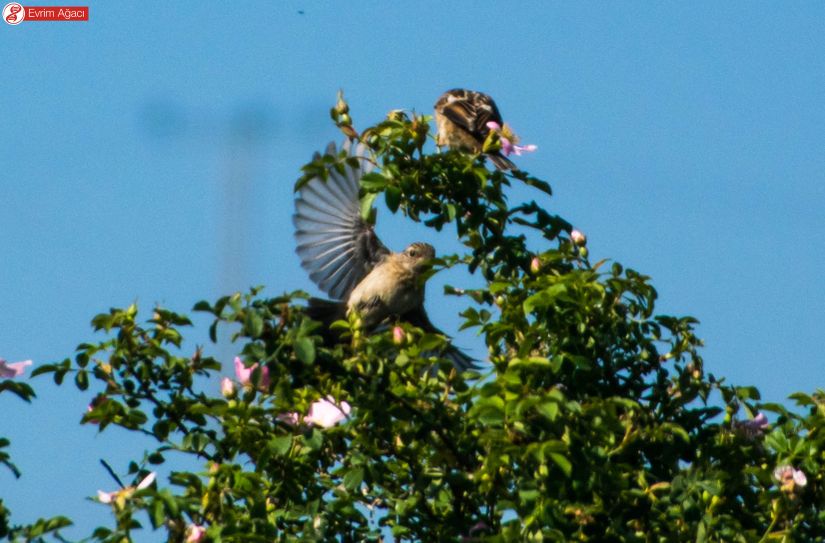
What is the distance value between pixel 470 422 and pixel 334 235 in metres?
3.10

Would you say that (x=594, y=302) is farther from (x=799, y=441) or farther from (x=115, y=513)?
(x=115, y=513)

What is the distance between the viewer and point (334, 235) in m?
6.40

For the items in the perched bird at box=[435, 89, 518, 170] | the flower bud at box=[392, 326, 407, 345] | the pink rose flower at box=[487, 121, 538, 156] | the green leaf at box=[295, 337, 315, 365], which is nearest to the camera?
the green leaf at box=[295, 337, 315, 365]

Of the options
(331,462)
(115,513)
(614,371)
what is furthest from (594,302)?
(115,513)

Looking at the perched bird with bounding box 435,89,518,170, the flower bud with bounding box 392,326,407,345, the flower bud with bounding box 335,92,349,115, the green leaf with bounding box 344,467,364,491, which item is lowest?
the green leaf with bounding box 344,467,364,491

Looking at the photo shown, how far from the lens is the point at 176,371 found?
3564mm

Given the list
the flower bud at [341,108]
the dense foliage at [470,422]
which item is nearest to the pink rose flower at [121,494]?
the dense foliage at [470,422]

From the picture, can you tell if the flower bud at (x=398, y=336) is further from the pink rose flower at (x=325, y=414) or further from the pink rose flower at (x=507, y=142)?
the pink rose flower at (x=507, y=142)

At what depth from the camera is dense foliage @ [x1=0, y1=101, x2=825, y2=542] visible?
312 centimetres

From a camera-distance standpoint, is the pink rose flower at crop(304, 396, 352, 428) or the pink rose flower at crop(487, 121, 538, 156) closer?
the pink rose flower at crop(304, 396, 352, 428)

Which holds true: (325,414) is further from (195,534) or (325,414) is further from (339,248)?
(339,248)

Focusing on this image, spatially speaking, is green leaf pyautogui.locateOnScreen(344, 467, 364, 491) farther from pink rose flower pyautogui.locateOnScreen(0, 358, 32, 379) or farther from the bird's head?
the bird's head

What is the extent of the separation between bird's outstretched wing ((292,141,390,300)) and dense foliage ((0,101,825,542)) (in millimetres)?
2351

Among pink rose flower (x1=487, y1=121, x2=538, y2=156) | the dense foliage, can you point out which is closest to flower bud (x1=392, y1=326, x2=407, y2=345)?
the dense foliage
